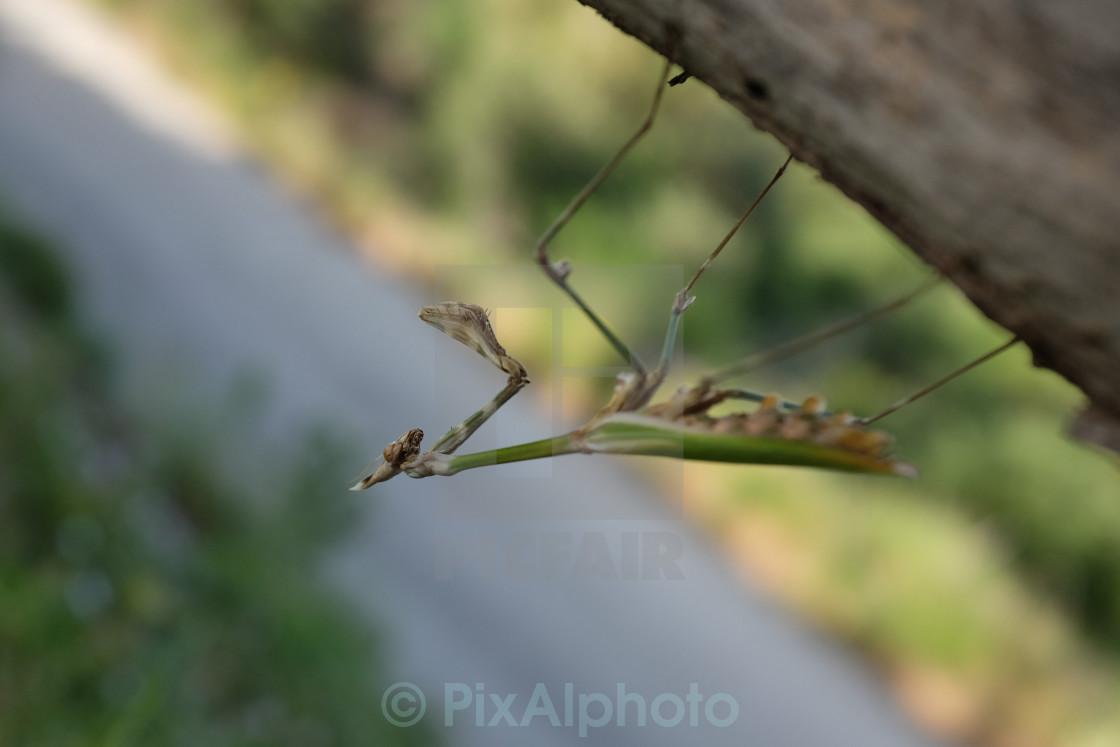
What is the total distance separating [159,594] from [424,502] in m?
1.76

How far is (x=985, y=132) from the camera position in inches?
24.9

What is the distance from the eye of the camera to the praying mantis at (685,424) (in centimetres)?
92

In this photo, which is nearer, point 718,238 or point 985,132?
point 985,132

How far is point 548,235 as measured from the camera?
3.58 feet

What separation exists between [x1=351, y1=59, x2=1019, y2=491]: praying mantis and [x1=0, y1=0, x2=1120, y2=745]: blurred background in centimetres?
127

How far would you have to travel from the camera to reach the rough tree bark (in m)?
0.61

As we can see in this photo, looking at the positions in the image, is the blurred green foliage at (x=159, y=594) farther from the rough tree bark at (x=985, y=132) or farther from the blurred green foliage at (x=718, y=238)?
the blurred green foliage at (x=718, y=238)


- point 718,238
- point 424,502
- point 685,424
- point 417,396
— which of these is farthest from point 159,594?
point 718,238

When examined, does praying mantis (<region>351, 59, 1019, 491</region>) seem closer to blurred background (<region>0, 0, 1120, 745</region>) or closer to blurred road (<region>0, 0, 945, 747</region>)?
blurred background (<region>0, 0, 1120, 745</region>)

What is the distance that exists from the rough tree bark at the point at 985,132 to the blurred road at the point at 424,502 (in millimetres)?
2715

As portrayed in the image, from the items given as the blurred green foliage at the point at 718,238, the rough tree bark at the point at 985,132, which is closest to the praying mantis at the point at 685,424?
the rough tree bark at the point at 985,132

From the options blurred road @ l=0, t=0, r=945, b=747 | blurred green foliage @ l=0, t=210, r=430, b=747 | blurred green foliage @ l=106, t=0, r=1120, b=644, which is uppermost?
blurred green foliage @ l=106, t=0, r=1120, b=644

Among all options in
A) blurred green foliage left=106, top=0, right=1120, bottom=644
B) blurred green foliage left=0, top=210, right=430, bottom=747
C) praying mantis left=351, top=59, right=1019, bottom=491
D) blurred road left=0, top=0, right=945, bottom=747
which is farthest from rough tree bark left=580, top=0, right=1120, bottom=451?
blurred green foliage left=106, top=0, right=1120, bottom=644

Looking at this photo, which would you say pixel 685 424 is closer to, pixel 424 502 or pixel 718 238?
pixel 424 502
